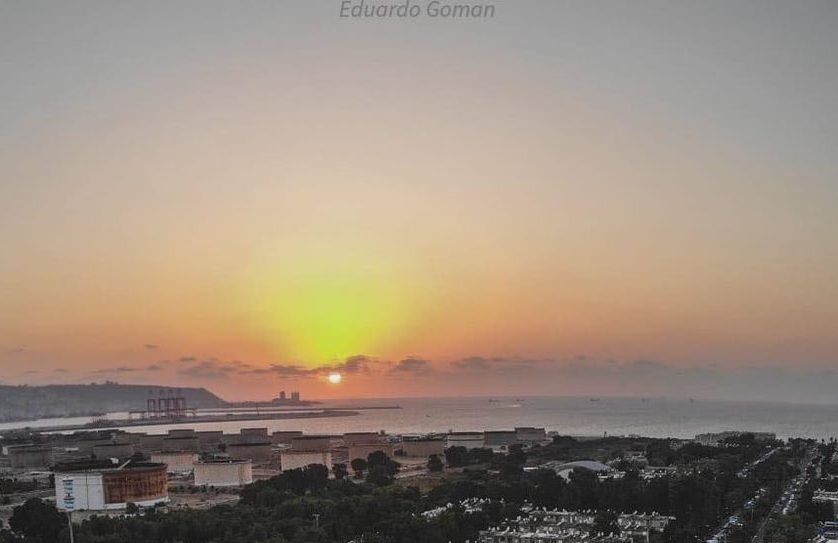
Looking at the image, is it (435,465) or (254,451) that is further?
(254,451)

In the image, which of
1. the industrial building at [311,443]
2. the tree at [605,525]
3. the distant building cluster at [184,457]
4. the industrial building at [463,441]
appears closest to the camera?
the tree at [605,525]

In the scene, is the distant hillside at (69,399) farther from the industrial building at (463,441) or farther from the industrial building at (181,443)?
the industrial building at (463,441)

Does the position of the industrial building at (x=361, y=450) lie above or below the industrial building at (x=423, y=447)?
above

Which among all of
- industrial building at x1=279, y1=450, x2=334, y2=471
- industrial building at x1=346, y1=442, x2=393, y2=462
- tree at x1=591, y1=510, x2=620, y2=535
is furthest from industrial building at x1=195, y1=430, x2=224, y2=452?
tree at x1=591, y1=510, x2=620, y2=535

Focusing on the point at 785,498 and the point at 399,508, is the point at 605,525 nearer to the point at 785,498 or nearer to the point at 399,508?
the point at 399,508

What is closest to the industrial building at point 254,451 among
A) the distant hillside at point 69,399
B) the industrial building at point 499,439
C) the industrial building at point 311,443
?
the industrial building at point 311,443

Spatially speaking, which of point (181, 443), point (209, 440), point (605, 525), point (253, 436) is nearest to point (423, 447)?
point (181, 443)

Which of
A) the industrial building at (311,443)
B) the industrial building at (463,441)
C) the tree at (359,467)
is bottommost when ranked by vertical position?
the industrial building at (463,441)

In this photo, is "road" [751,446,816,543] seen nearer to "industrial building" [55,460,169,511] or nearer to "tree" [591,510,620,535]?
"tree" [591,510,620,535]
